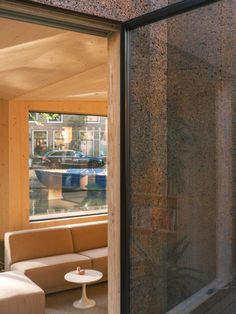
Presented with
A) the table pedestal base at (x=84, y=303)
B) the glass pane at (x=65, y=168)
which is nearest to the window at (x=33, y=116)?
the glass pane at (x=65, y=168)

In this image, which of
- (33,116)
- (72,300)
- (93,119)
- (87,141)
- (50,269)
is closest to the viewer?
(72,300)

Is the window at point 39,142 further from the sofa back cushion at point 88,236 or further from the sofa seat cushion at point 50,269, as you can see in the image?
the sofa seat cushion at point 50,269

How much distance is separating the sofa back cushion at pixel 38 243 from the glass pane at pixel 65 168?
0.76m

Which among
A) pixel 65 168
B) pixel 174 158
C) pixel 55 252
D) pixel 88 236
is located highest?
pixel 174 158

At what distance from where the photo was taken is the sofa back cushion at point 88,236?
5.85 metres

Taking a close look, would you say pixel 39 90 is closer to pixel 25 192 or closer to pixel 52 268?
pixel 25 192

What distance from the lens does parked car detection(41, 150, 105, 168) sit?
21.2 ft

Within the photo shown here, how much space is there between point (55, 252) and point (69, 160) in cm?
173

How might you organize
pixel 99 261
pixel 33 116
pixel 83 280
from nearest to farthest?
pixel 83 280 → pixel 99 261 → pixel 33 116

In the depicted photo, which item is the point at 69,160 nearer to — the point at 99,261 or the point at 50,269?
the point at 99,261

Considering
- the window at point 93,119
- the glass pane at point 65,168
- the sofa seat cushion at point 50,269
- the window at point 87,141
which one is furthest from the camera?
the window at point 93,119

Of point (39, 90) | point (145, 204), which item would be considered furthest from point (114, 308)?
point (39, 90)

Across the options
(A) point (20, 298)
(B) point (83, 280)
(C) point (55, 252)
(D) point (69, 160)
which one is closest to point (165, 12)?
(A) point (20, 298)

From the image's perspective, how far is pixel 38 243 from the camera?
5453 mm
